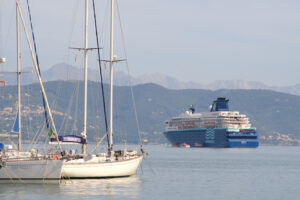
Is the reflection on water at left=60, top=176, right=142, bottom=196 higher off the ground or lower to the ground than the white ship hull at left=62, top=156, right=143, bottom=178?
lower

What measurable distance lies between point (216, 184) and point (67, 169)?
14.8 metres

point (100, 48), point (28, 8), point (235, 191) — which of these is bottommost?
point (235, 191)

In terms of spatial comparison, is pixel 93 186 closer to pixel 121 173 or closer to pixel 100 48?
pixel 121 173

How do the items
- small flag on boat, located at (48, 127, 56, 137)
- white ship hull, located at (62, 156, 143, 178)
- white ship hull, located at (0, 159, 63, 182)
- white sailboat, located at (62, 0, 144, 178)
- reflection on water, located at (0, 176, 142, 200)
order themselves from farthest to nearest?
small flag on boat, located at (48, 127, 56, 137)
white sailboat, located at (62, 0, 144, 178)
white ship hull, located at (62, 156, 143, 178)
white ship hull, located at (0, 159, 63, 182)
reflection on water, located at (0, 176, 142, 200)

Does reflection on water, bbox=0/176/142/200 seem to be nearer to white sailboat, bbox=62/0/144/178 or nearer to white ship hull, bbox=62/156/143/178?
white ship hull, bbox=62/156/143/178

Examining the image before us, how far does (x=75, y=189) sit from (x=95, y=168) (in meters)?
5.35

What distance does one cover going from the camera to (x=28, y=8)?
64625mm

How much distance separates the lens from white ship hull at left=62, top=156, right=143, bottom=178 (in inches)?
2135

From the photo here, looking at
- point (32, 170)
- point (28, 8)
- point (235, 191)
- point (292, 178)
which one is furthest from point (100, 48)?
point (292, 178)

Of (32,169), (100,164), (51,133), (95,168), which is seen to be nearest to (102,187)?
(95,168)

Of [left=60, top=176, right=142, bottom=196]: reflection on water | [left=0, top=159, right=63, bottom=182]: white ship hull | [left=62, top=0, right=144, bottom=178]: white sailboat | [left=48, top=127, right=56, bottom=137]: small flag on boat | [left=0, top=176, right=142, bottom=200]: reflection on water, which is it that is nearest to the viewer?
[left=0, top=176, right=142, bottom=200]: reflection on water

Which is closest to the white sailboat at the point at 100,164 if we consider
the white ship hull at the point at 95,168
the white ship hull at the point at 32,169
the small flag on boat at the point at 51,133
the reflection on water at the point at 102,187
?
the white ship hull at the point at 95,168

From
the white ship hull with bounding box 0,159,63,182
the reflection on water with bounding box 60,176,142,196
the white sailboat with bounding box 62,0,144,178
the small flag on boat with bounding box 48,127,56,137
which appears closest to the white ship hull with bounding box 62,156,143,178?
the white sailboat with bounding box 62,0,144,178

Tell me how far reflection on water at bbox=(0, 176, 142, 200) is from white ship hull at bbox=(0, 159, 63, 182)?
601 millimetres
